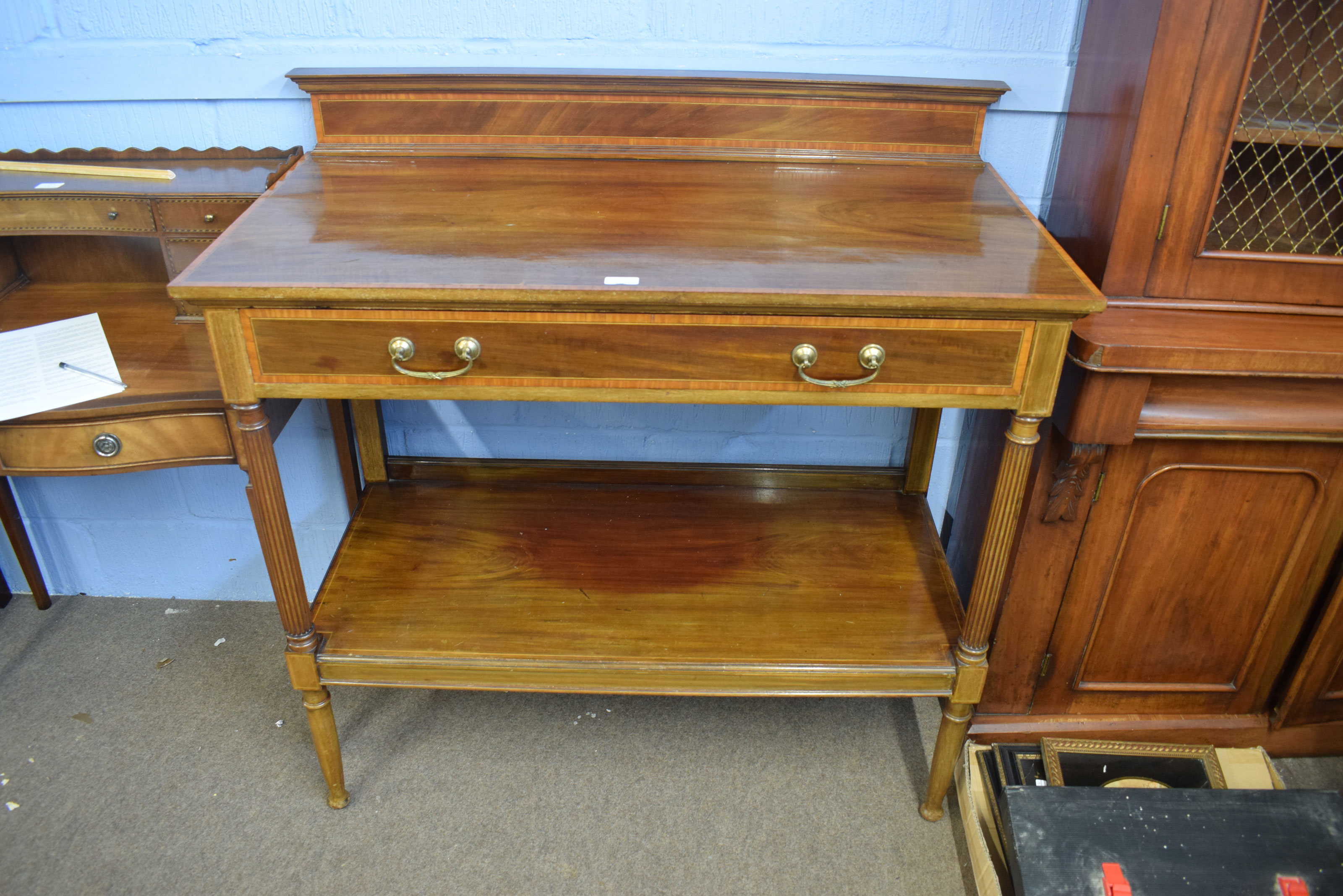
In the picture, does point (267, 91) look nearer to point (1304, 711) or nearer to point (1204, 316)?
point (1204, 316)

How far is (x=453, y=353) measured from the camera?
1.34 m

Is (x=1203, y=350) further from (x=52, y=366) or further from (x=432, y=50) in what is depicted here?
(x=52, y=366)

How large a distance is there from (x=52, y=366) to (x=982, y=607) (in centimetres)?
171

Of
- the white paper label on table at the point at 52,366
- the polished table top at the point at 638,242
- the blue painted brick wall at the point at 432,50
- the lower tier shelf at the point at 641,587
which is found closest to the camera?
the polished table top at the point at 638,242

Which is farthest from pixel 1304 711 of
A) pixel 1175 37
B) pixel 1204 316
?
Answer: pixel 1175 37

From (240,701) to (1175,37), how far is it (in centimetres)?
229

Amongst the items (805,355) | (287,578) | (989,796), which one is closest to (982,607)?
(989,796)

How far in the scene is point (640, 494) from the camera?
2.11 m

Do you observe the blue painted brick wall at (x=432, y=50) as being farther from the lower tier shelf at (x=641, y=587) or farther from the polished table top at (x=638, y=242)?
the lower tier shelf at (x=641, y=587)

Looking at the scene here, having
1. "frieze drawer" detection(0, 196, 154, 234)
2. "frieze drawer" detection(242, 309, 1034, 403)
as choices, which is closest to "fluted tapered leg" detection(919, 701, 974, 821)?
"frieze drawer" detection(242, 309, 1034, 403)

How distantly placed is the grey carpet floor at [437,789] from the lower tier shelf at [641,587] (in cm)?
35

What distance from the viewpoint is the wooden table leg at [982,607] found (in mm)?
1438

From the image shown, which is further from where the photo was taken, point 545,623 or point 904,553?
point 904,553

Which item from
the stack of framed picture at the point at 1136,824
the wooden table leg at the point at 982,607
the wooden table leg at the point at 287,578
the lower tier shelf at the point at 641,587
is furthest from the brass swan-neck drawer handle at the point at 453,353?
the stack of framed picture at the point at 1136,824
